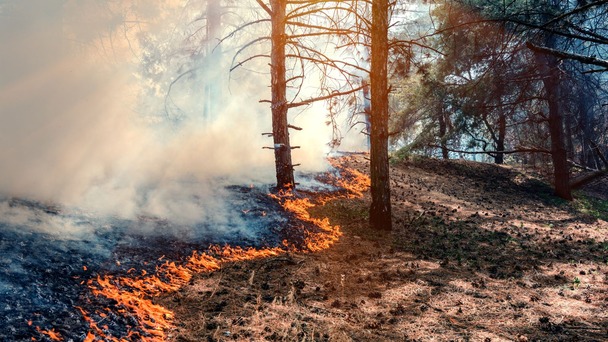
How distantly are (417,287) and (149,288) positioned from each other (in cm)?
399

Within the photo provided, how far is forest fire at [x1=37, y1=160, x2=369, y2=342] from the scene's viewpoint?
4.27 metres

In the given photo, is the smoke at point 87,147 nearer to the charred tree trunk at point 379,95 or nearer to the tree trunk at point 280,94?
the tree trunk at point 280,94

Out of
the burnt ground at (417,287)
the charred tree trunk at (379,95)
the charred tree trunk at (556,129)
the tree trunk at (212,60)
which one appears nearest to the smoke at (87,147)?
the burnt ground at (417,287)

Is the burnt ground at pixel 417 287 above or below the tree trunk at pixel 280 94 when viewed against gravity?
below

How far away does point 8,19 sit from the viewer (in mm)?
11344

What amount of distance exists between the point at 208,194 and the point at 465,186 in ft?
36.6

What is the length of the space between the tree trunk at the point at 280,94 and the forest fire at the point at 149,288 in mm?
2157

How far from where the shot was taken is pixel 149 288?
17.5 feet

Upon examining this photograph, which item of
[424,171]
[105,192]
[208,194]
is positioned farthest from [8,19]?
[424,171]

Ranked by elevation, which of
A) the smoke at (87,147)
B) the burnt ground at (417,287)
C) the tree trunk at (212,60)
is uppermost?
the tree trunk at (212,60)

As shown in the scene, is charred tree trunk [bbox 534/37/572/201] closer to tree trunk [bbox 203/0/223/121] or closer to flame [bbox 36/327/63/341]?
tree trunk [bbox 203/0/223/121]

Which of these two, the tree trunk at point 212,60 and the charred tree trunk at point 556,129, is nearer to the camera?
the charred tree trunk at point 556,129

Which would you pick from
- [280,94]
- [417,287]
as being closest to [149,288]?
[417,287]

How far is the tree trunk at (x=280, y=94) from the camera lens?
10.5 metres
